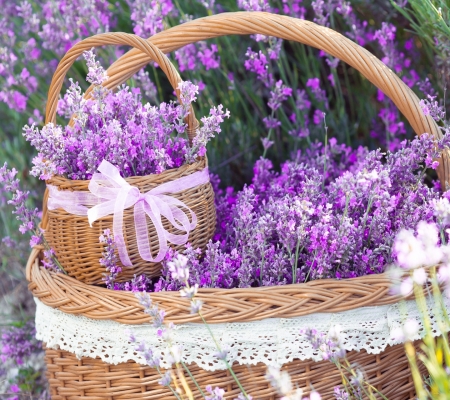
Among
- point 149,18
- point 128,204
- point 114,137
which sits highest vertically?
point 149,18

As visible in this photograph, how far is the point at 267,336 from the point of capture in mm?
1182

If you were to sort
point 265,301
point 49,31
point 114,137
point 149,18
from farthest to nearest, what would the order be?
point 49,31 → point 149,18 → point 114,137 → point 265,301

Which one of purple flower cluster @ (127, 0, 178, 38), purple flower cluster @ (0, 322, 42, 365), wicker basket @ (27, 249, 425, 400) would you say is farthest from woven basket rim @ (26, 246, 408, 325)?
purple flower cluster @ (127, 0, 178, 38)

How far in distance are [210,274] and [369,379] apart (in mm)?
395

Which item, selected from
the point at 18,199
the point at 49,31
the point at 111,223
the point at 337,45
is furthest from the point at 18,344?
the point at 337,45

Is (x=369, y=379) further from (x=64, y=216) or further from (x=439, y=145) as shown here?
(x=64, y=216)

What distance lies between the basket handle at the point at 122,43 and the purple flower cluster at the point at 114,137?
0.04 m

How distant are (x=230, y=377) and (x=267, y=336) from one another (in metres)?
0.12

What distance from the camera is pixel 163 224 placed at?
52.6 inches

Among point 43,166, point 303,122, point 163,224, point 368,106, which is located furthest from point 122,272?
point 368,106

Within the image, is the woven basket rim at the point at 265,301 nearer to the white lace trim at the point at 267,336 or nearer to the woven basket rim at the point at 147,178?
the white lace trim at the point at 267,336

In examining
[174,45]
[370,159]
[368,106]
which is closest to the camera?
[370,159]

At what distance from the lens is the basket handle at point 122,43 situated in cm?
133

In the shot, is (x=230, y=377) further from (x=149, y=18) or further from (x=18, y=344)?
(x=149, y=18)
